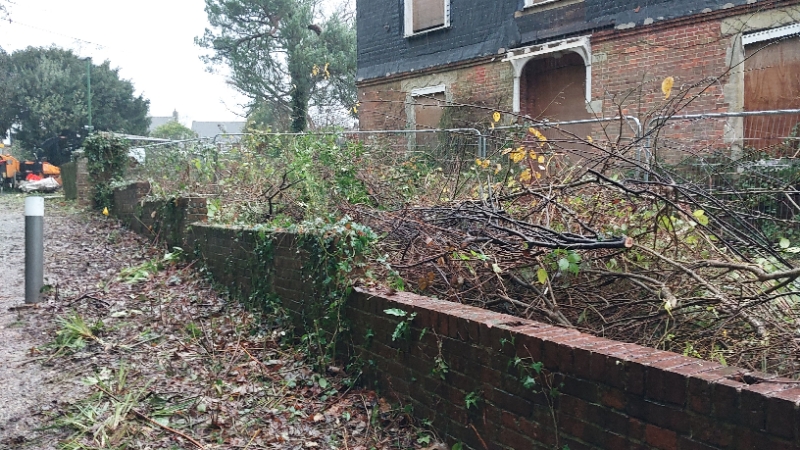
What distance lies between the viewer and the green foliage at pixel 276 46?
30.8 meters

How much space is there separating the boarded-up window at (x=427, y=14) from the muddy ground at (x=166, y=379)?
10.4m

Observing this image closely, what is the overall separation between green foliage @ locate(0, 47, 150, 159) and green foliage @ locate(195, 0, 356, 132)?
8.82 m

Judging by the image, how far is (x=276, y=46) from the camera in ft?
106

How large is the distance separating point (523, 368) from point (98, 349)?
13.0 feet

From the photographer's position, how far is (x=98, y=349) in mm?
5527

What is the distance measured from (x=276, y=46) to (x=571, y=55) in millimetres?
21669

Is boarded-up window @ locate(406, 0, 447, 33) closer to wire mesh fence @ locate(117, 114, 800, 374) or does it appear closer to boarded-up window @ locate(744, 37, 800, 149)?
boarded-up window @ locate(744, 37, 800, 149)

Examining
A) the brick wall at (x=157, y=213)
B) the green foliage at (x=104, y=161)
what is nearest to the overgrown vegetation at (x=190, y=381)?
the brick wall at (x=157, y=213)

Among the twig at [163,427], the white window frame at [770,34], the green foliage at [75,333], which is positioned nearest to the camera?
the twig at [163,427]

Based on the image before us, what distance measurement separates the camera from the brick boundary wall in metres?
2.33

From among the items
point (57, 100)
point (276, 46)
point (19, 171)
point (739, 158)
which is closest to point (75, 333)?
point (739, 158)

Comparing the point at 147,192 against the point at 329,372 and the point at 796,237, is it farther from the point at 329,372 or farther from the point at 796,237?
the point at 796,237

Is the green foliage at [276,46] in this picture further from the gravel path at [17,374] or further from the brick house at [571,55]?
the gravel path at [17,374]

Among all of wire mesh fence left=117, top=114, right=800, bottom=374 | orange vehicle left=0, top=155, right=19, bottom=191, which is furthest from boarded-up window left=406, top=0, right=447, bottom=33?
orange vehicle left=0, top=155, right=19, bottom=191
